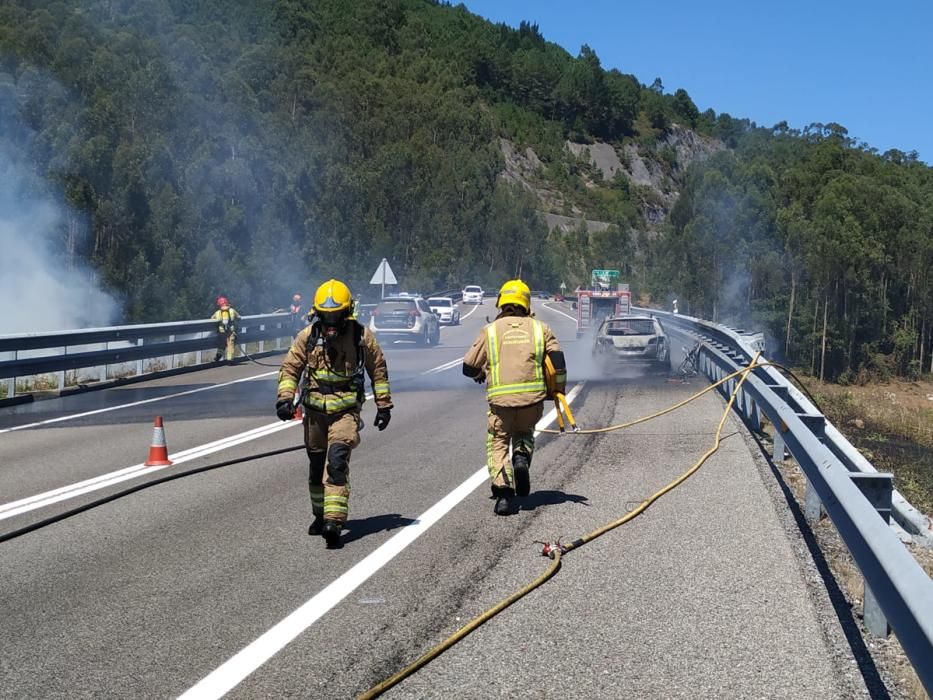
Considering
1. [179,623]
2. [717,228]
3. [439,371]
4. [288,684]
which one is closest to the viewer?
[288,684]

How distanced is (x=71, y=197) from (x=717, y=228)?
66257 mm

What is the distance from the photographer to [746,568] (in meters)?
6.77

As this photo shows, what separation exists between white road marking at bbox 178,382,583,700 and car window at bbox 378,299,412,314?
25212 millimetres

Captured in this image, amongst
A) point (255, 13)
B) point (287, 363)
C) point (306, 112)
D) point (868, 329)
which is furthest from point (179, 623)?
point (255, 13)

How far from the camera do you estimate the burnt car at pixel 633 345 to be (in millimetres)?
24312

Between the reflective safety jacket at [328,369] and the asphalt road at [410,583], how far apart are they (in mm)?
955

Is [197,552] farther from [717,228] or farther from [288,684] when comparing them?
[717,228]

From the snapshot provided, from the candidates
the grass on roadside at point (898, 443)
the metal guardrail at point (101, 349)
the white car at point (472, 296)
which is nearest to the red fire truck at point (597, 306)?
the grass on roadside at point (898, 443)

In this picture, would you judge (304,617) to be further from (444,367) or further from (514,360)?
(444,367)

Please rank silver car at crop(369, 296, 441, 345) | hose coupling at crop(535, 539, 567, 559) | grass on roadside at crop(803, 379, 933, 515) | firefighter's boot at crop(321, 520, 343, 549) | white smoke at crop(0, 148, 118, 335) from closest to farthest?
1. hose coupling at crop(535, 539, 567, 559)
2. firefighter's boot at crop(321, 520, 343, 549)
3. grass on roadside at crop(803, 379, 933, 515)
4. silver car at crop(369, 296, 441, 345)
5. white smoke at crop(0, 148, 118, 335)

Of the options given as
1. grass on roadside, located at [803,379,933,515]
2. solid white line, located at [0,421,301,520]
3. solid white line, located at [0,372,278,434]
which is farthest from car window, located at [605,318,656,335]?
solid white line, located at [0,421,301,520]

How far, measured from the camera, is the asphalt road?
4906mm

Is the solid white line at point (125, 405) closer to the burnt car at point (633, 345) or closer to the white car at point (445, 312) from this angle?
the burnt car at point (633, 345)

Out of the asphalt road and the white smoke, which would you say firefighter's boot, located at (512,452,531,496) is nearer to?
the asphalt road
